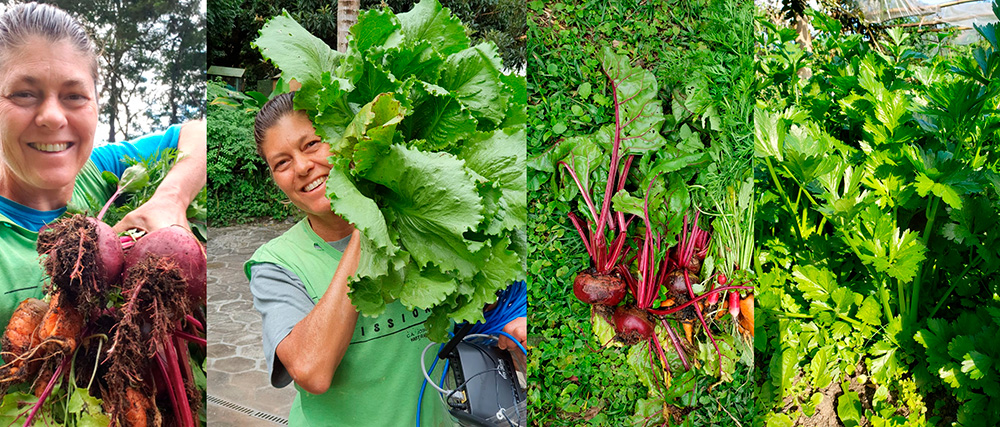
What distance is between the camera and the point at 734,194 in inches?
79.0

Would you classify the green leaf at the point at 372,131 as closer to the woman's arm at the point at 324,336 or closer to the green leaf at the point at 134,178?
the woman's arm at the point at 324,336

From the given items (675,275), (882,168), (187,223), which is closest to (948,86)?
(882,168)

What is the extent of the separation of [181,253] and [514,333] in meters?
0.96

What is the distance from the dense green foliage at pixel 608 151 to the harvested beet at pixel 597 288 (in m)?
0.03

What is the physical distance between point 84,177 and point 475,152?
1113 mm

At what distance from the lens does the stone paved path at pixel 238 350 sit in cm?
159

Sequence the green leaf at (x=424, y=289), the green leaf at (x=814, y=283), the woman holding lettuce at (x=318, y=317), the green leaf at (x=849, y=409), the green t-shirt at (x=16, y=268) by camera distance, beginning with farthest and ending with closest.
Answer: the green leaf at (x=849, y=409) → the green leaf at (x=814, y=283) → the green t-shirt at (x=16, y=268) → the woman holding lettuce at (x=318, y=317) → the green leaf at (x=424, y=289)

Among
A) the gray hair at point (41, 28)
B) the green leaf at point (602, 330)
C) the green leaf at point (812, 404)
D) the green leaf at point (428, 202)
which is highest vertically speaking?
the gray hair at point (41, 28)

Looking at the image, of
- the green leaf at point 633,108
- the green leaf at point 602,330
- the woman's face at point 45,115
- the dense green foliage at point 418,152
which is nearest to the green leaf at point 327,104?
the dense green foliage at point 418,152

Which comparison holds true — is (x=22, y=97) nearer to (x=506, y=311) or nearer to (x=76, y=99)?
(x=76, y=99)

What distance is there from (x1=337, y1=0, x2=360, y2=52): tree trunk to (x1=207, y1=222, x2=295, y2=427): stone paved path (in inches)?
18.7

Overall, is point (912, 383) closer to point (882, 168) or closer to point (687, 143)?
point (882, 168)

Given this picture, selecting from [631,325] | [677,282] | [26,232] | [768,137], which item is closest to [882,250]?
[768,137]

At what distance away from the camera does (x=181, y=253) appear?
176 centimetres
